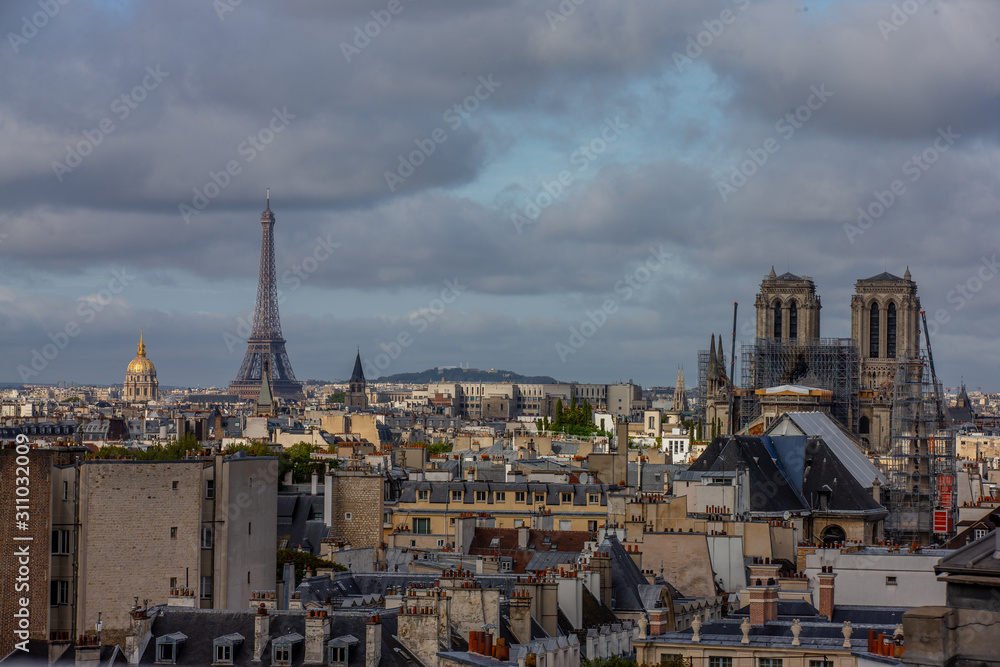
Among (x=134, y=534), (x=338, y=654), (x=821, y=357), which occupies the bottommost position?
(x=338, y=654)

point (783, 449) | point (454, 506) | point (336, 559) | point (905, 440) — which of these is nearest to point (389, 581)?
point (336, 559)

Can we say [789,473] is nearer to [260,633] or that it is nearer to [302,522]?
[302,522]

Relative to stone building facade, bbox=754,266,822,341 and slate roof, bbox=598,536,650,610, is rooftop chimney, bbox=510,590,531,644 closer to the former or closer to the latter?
slate roof, bbox=598,536,650,610

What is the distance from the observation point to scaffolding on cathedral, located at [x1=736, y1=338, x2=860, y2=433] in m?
143

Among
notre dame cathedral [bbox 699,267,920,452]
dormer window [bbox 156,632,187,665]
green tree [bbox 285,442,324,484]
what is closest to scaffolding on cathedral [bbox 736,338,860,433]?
notre dame cathedral [bbox 699,267,920,452]

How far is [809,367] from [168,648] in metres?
129

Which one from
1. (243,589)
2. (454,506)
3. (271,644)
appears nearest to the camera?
(271,644)

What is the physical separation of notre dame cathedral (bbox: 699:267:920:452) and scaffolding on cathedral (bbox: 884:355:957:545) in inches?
1891

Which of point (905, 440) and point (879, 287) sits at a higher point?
point (879, 287)

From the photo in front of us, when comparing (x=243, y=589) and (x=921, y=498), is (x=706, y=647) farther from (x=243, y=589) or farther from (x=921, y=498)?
(x=921, y=498)

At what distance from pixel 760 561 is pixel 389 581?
384 inches

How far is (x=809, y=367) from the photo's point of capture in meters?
151

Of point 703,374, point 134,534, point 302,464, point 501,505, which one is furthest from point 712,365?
point 134,534

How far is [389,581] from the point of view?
33.5 metres
